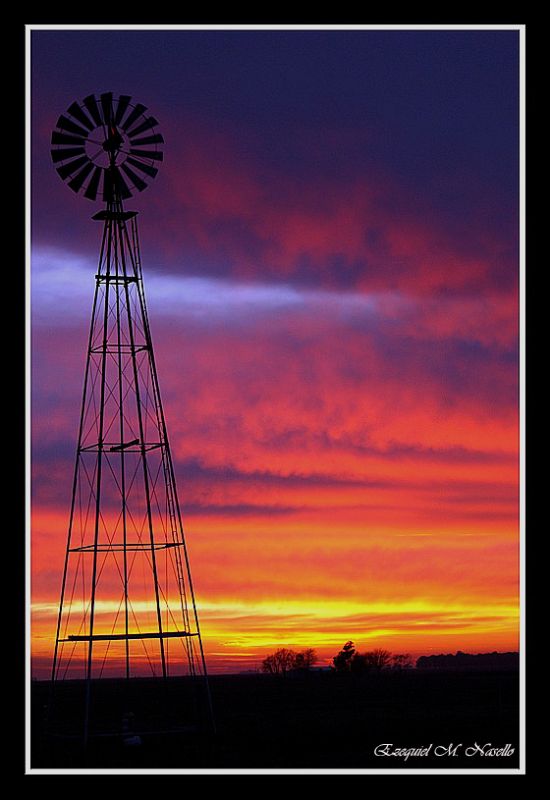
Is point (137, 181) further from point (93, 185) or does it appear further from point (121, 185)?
point (93, 185)

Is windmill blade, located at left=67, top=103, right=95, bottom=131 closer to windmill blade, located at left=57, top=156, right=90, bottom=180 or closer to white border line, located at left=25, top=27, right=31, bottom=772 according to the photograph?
windmill blade, located at left=57, top=156, right=90, bottom=180

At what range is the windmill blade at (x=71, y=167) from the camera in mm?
32875

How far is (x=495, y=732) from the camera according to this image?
4669 centimetres

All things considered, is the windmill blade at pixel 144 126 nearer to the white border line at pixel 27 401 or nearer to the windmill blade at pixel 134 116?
the windmill blade at pixel 134 116

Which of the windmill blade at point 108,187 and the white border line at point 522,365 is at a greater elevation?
the windmill blade at point 108,187

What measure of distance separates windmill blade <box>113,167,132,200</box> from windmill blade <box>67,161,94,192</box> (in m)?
0.82

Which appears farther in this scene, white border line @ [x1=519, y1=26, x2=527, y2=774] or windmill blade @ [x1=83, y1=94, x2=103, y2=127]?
windmill blade @ [x1=83, y1=94, x2=103, y2=127]

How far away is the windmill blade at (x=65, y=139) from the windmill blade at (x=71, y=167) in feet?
1.49

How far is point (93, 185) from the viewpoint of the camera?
108 ft

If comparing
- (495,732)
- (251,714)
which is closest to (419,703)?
(251,714)

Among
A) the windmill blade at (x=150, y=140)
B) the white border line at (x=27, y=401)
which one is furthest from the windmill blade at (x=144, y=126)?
the white border line at (x=27, y=401)

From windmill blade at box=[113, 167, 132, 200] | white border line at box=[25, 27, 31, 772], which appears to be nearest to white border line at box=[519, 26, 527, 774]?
white border line at box=[25, 27, 31, 772]

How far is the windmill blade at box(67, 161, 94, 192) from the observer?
1297 inches
